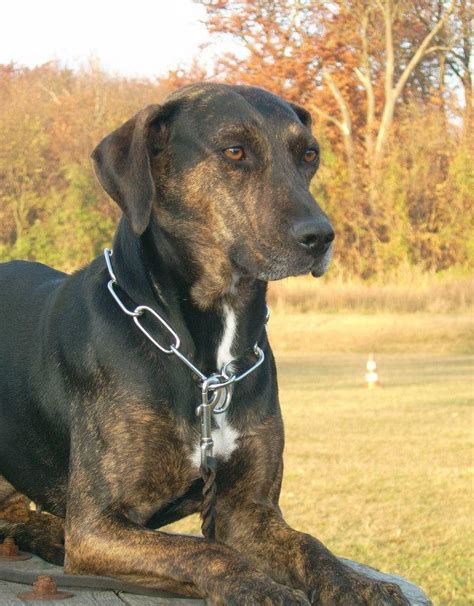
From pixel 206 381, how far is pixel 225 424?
17cm

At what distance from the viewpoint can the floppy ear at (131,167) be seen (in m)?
3.40

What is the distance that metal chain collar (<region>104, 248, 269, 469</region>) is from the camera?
332 cm

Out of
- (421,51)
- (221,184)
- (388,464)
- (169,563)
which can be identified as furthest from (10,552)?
(421,51)

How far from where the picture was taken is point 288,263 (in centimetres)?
339

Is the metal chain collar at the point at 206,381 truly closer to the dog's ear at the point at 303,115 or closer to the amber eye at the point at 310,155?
the amber eye at the point at 310,155

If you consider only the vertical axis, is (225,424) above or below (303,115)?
below

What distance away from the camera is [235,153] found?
11.5 feet

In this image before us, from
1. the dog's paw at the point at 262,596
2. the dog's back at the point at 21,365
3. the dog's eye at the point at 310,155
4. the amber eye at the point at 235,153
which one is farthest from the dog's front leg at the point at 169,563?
the dog's eye at the point at 310,155

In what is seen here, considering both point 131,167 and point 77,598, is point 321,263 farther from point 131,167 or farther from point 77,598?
point 77,598

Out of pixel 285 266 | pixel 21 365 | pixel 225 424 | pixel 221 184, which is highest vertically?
pixel 221 184

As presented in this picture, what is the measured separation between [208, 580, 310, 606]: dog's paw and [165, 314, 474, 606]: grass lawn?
13.7 feet

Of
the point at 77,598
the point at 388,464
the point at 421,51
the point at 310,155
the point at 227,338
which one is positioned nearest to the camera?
the point at 77,598

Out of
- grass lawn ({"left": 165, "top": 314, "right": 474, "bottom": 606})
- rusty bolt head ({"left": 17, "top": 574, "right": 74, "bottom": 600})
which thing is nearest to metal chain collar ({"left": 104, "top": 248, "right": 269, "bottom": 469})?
rusty bolt head ({"left": 17, "top": 574, "right": 74, "bottom": 600})

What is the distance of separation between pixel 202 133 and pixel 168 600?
4.74 ft
